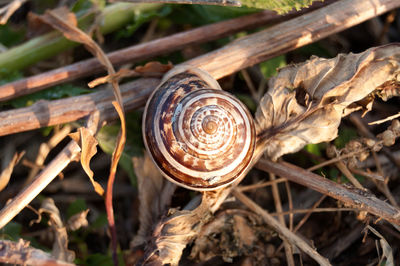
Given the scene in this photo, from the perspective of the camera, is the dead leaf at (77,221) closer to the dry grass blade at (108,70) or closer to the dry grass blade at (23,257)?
the dry grass blade at (108,70)

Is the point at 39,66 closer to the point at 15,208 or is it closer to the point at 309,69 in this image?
the point at 15,208

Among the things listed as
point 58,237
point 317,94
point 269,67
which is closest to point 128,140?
point 58,237

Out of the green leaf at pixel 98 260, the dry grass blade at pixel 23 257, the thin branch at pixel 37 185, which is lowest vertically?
the green leaf at pixel 98 260

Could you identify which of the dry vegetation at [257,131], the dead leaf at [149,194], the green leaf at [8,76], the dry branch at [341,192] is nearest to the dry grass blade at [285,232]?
the dry vegetation at [257,131]

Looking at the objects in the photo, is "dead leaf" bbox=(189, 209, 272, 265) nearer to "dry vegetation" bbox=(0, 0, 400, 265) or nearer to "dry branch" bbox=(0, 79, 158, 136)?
"dry vegetation" bbox=(0, 0, 400, 265)

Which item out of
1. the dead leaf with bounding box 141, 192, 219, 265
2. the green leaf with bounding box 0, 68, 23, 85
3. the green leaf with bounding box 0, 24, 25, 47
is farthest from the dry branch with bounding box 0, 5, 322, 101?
the dead leaf with bounding box 141, 192, 219, 265

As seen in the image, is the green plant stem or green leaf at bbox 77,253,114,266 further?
the green plant stem
